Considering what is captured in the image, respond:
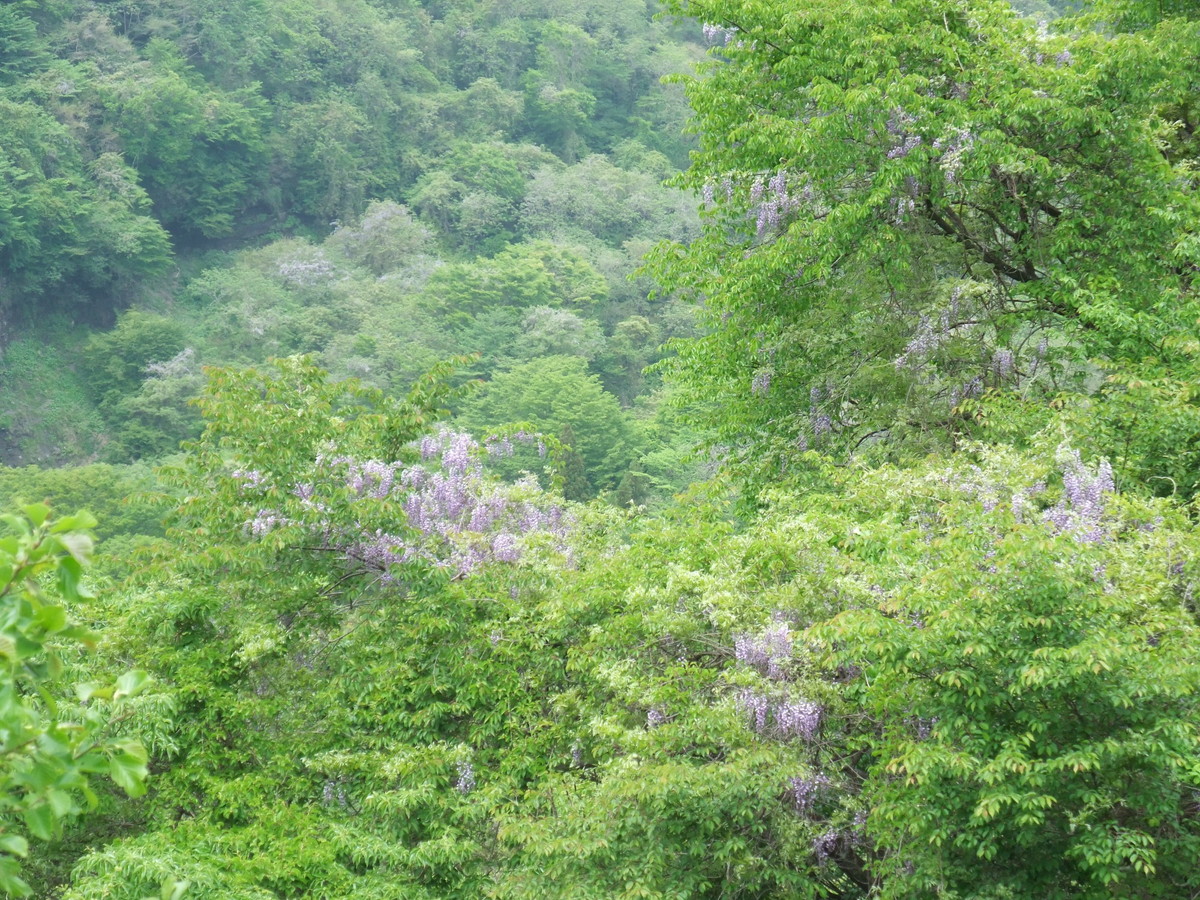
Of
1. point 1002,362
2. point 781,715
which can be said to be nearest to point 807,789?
point 781,715

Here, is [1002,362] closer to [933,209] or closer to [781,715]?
[933,209]

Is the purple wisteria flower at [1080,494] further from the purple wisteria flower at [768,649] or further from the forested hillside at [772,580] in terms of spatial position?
the purple wisteria flower at [768,649]

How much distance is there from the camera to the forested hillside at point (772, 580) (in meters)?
5.64

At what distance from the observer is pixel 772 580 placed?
27.3 ft

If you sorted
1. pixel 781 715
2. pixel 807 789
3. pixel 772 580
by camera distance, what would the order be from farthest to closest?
pixel 772 580, pixel 781 715, pixel 807 789

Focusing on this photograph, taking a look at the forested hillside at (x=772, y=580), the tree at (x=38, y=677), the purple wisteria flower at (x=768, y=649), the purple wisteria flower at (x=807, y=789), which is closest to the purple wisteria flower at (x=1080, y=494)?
the forested hillside at (x=772, y=580)

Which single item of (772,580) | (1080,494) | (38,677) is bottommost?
(772,580)

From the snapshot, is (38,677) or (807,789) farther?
(807,789)

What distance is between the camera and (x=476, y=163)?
64.0m

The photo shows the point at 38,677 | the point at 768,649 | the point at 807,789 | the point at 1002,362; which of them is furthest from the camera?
the point at 1002,362

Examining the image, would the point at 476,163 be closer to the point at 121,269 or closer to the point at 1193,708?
the point at 121,269

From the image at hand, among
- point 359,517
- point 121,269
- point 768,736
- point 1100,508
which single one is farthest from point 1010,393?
point 121,269

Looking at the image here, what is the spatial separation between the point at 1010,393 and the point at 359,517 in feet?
19.4

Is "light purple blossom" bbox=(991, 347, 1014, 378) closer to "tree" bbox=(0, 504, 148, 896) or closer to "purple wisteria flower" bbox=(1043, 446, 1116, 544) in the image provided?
"purple wisteria flower" bbox=(1043, 446, 1116, 544)
